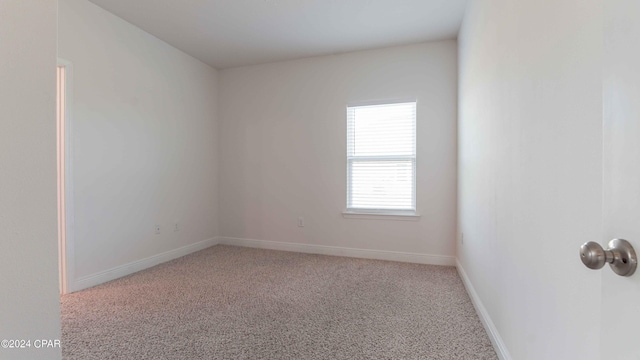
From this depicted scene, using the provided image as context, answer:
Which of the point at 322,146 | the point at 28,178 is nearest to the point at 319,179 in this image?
the point at 322,146

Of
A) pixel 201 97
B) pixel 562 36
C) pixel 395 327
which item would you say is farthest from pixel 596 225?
pixel 201 97

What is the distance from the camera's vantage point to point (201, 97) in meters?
4.33

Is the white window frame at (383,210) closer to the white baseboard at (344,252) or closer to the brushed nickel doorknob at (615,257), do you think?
the white baseboard at (344,252)

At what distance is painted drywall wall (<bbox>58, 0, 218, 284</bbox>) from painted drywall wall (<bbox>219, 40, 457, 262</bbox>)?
0.49 m

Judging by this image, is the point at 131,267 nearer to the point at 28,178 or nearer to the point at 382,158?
the point at 28,178

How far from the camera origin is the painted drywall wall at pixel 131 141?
2.82 metres

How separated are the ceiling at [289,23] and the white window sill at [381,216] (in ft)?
7.11

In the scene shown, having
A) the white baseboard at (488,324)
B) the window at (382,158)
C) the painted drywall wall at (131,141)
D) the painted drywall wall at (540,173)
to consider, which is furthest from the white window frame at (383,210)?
the painted drywall wall at (131,141)

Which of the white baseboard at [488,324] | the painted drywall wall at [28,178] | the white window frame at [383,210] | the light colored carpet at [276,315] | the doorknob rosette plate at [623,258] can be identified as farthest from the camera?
the white window frame at [383,210]

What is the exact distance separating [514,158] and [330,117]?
109 inches

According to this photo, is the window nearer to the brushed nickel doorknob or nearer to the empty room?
the empty room

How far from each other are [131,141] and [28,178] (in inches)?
108

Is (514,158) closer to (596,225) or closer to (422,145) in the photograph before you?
(596,225)

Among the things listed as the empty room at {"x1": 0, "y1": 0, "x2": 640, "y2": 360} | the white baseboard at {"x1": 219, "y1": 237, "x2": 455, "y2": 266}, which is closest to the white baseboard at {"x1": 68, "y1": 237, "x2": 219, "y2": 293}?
the empty room at {"x1": 0, "y1": 0, "x2": 640, "y2": 360}
